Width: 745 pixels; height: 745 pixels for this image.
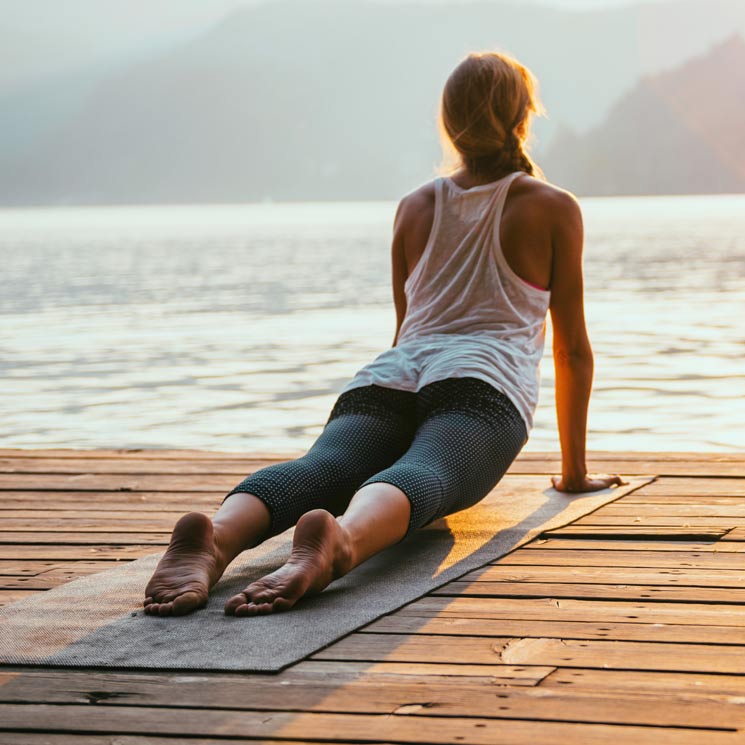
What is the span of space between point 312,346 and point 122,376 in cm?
257

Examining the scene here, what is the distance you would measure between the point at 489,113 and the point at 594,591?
125 cm

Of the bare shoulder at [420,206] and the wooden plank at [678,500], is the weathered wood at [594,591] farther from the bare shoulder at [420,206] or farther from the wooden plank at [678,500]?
the bare shoulder at [420,206]

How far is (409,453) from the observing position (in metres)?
2.88

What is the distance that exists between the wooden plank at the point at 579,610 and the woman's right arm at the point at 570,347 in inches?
37.0

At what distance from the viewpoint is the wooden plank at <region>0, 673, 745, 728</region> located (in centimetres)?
191

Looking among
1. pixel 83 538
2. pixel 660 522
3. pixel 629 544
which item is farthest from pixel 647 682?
pixel 83 538

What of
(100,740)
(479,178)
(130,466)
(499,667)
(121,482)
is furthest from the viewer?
(130,466)

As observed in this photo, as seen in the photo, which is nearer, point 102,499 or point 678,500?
point 678,500

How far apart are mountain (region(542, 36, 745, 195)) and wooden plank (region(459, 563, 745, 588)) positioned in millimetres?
150267

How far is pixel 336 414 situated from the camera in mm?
3139

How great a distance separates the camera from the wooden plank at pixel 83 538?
3.34 m

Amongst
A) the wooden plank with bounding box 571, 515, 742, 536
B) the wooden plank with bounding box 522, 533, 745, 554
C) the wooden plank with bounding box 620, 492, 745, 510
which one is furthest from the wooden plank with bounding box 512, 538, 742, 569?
the wooden plank with bounding box 620, 492, 745, 510

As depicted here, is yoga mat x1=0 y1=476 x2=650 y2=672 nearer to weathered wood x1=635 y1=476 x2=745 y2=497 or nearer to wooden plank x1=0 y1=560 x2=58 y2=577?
wooden plank x1=0 y1=560 x2=58 y2=577

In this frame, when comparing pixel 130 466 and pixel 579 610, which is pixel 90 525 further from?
pixel 579 610
